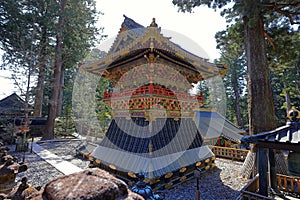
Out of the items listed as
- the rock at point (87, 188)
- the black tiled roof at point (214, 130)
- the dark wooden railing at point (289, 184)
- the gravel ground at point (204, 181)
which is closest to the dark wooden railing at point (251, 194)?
the gravel ground at point (204, 181)

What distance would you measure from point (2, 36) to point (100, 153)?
53.4ft

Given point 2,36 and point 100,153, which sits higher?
point 2,36

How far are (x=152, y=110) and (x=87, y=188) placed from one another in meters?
5.68

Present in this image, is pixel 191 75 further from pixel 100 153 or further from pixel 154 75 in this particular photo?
pixel 100 153

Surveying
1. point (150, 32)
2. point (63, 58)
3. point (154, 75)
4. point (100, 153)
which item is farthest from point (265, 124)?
point (63, 58)

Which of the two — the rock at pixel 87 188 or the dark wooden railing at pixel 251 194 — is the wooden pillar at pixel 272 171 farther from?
the rock at pixel 87 188

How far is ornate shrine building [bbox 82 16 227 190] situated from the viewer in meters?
6.55

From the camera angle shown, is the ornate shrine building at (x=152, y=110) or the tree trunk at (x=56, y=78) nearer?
the ornate shrine building at (x=152, y=110)

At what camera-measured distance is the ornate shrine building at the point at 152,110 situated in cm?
655

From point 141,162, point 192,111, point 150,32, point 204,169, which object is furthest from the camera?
point 192,111

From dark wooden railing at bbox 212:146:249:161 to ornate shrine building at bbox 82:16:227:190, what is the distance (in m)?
3.01

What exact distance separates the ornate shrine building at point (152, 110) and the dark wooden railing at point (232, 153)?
9.86 ft

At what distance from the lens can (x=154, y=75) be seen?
734 cm

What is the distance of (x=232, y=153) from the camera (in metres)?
11.1
